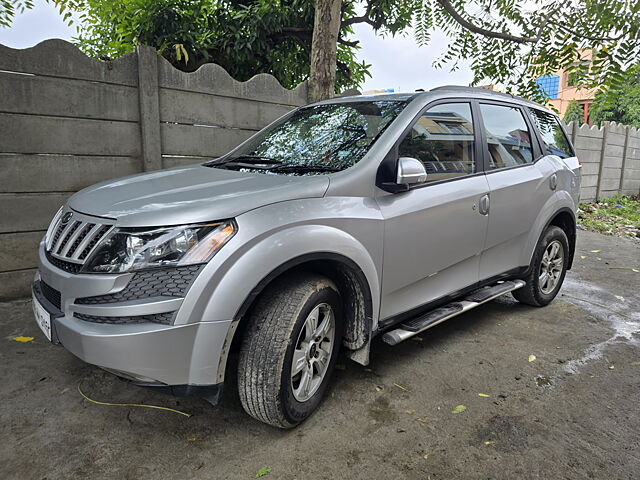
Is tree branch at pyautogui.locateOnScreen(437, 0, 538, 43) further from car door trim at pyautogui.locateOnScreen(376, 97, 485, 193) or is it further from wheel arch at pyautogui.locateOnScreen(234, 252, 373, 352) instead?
wheel arch at pyautogui.locateOnScreen(234, 252, 373, 352)

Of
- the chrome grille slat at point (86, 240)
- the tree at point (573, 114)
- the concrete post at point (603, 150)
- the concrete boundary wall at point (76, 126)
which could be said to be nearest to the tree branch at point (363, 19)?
the concrete boundary wall at point (76, 126)

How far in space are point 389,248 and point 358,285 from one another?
0.29m

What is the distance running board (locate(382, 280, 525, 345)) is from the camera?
2.75 m

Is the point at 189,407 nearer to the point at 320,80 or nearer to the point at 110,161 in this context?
the point at 110,161

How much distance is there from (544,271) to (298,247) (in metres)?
2.89

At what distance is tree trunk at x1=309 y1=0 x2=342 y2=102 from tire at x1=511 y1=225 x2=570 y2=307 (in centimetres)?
291

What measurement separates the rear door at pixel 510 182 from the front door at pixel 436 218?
0.49 feet

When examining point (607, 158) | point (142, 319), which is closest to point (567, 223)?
point (142, 319)

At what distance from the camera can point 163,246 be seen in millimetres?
1978

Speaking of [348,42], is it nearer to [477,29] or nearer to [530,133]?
[477,29]

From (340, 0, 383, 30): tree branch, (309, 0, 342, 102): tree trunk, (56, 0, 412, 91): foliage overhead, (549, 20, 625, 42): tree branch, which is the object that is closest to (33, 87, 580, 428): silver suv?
(309, 0, 342, 102): tree trunk

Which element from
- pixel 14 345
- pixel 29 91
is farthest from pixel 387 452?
pixel 29 91

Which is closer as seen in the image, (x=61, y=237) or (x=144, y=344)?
(x=144, y=344)

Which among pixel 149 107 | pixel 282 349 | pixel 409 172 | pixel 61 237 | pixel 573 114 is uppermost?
pixel 573 114
